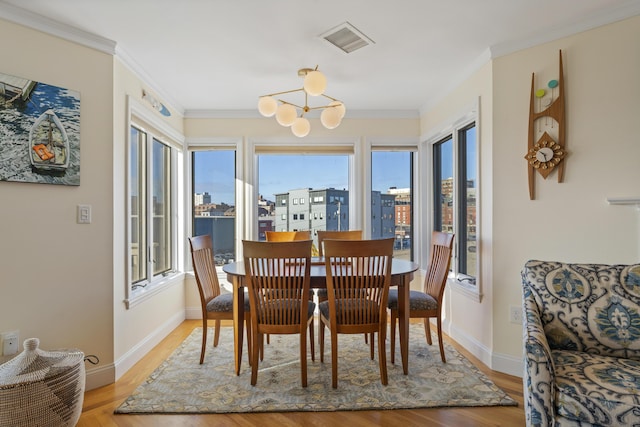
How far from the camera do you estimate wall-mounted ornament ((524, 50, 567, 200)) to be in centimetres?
245

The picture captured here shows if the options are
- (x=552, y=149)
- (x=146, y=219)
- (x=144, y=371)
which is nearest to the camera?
(x=552, y=149)

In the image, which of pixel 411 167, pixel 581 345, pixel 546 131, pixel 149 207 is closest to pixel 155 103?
pixel 149 207

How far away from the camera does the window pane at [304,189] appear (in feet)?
14.5

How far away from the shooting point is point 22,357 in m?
1.90

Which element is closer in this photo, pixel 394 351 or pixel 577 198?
pixel 577 198

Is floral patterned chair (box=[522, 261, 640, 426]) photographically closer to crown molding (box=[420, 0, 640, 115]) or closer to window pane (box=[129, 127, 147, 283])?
crown molding (box=[420, 0, 640, 115])

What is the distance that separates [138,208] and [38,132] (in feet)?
3.76

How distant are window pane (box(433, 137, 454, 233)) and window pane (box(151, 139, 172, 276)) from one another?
300 centimetres

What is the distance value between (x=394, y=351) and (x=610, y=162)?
77.3 inches

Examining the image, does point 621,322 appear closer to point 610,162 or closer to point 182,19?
point 610,162

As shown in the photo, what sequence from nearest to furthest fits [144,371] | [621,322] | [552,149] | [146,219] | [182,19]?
[621,322], [182,19], [552,149], [144,371], [146,219]

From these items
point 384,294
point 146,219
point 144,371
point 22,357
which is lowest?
point 144,371

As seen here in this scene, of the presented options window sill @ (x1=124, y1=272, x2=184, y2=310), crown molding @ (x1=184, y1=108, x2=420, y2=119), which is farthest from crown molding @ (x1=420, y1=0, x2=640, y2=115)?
window sill @ (x1=124, y1=272, x2=184, y2=310)

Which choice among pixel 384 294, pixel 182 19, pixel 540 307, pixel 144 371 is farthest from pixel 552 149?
pixel 144 371
